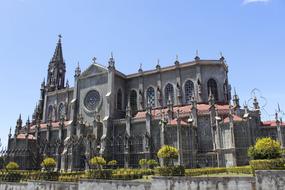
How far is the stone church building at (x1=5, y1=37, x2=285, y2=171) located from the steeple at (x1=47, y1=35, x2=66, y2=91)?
723 centimetres

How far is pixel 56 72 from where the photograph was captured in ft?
239

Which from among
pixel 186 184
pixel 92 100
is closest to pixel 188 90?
pixel 92 100

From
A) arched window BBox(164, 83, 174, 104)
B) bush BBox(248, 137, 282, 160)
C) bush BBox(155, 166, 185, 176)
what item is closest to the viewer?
bush BBox(248, 137, 282, 160)

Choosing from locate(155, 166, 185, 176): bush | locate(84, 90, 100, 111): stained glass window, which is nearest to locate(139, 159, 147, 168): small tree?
locate(155, 166, 185, 176): bush

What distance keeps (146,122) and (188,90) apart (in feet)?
35.7

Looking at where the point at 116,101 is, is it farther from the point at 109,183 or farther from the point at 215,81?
the point at 109,183

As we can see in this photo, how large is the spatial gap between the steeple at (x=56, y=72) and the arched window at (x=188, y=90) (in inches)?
1499

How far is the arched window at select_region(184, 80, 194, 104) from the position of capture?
157 ft

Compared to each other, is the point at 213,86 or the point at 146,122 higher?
the point at 213,86

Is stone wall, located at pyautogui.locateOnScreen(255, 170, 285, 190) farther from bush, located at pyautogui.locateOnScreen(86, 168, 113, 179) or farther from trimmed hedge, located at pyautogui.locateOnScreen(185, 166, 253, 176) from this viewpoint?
bush, located at pyautogui.locateOnScreen(86, 168, 113, 179)

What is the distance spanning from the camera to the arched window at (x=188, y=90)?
47994 millimetres

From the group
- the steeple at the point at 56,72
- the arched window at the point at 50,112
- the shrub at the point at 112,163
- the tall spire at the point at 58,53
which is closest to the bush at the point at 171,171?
the shrub at the point at 112,163

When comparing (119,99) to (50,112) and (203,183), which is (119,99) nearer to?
(50,112)

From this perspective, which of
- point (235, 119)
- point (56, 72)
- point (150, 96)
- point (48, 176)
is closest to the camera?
point (48, 176)
